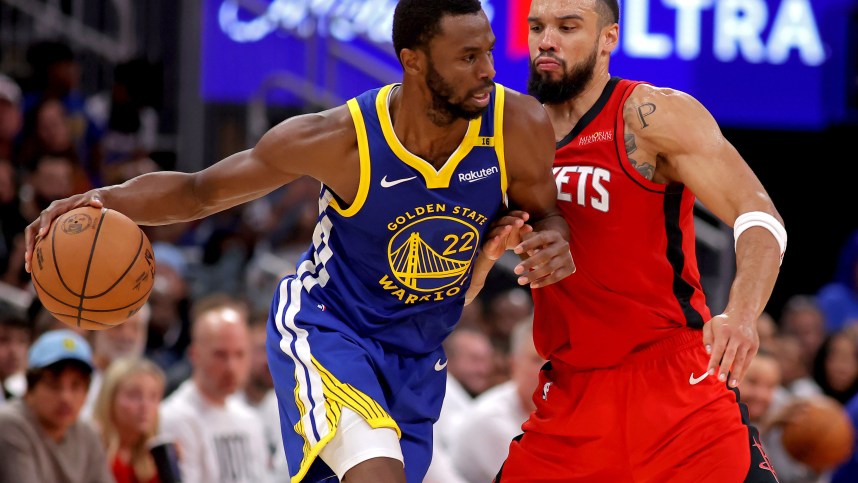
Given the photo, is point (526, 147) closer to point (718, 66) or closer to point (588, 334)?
point (588, 334)

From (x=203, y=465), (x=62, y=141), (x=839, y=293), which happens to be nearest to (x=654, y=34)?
(x=839, y=293)

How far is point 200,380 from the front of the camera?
709cm

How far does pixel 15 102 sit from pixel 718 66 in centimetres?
589

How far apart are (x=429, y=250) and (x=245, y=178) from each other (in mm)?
649

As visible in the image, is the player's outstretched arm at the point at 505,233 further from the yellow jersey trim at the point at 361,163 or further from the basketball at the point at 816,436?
the basketball at the point at 816,436

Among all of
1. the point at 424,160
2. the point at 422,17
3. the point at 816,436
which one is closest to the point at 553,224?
the point at 424,160

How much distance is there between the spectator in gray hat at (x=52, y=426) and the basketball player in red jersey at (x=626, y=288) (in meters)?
2.44

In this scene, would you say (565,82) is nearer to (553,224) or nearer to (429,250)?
(553,224)

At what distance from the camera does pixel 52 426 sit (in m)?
6.04

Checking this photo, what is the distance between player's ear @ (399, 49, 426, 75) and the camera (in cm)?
409

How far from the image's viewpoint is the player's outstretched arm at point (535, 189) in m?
4.03

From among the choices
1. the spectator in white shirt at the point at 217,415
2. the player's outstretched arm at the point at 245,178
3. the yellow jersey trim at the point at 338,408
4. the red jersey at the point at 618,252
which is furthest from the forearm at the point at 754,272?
the spectator in white shirt at the point at 217,415

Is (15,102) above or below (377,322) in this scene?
below

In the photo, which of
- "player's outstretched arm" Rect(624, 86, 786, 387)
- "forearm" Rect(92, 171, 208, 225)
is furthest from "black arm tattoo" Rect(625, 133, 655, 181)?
"forearm" Rect(92, 171, 208, 225)
